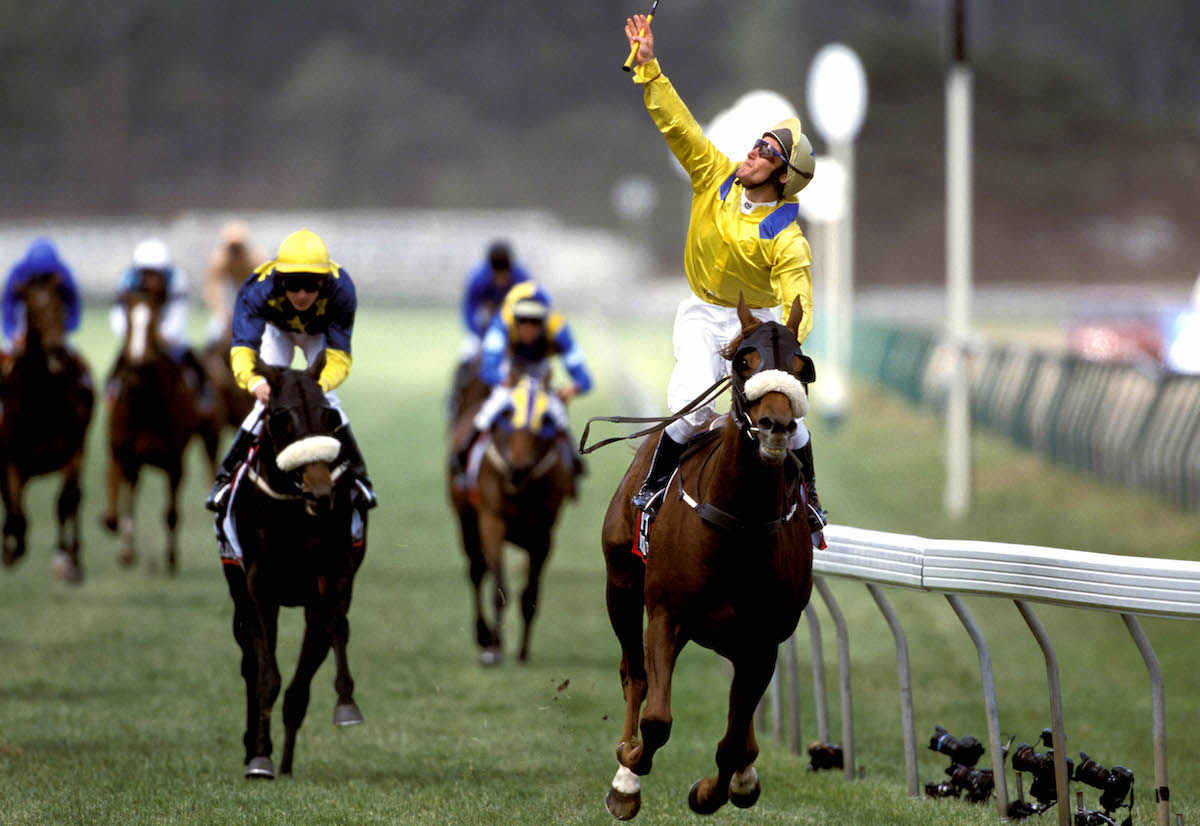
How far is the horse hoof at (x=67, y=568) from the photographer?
12.7 meters

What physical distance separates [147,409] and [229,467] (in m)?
6.23

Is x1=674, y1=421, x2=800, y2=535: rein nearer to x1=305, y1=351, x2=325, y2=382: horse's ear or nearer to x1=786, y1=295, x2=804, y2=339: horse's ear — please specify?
x1=786, y1=295, x2=804, y2=339: horse's ear

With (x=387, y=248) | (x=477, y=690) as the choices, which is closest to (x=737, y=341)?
(x=477, y=690)

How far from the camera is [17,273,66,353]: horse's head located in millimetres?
11320

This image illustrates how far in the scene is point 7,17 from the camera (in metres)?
85.1

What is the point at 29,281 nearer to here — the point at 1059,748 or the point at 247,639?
the point at 247,639

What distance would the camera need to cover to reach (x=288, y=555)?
6.77 meters

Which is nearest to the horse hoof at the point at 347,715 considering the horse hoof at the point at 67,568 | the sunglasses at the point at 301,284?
the sunglasses at the point at 301,284

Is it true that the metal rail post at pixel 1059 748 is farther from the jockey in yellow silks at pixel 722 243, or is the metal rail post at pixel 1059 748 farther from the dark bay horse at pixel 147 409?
the dark bay horse at pixel 147 409

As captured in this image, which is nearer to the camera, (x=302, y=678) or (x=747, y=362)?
(x=747, y=362)

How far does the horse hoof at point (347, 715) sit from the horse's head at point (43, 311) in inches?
214

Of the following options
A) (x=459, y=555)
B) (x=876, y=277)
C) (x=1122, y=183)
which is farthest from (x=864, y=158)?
(x=459, y=555)

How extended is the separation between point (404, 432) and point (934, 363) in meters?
7.17

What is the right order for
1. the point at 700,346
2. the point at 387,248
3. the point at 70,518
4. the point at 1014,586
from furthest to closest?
1. the point at 387,248
2. the point at 70,518
3. the point at 700,346
4. the point at 1014,586
